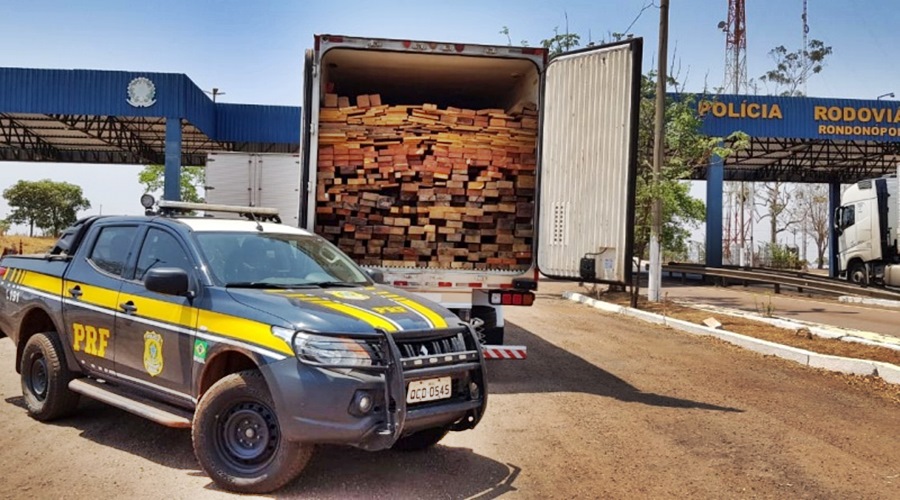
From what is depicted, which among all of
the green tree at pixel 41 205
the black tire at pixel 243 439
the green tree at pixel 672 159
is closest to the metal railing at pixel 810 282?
the green tree at pixel 672 159

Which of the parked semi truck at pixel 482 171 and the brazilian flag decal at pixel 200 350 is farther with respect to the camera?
the parked semi truck at pixel 482 171

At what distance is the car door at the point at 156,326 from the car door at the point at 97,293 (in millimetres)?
146

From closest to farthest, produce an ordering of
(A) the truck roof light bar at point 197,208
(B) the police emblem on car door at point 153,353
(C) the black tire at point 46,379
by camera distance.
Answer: (B) the police emblem on car door at point 153,353 → (C) the black tire at point 46,379 → (A) the truck roof light bar at point 197,208

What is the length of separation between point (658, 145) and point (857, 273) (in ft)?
33.6

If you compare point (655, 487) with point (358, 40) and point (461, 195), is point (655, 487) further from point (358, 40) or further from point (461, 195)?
point (358, 40)

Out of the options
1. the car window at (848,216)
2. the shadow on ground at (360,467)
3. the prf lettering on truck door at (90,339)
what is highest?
the car window at (848,216)

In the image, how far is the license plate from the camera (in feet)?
13.7

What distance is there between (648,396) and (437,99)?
16.8 ft

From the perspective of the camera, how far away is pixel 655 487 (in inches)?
182

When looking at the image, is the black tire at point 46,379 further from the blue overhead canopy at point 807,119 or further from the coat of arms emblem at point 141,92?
the blue overhead canopy at point 807,119

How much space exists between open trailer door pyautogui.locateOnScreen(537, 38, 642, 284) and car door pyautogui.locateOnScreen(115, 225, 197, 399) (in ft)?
13.5

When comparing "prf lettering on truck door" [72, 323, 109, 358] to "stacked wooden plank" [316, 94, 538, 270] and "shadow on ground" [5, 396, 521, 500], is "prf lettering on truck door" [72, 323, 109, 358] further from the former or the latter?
"stacked wooden plank" [316, 94, 538, 270]

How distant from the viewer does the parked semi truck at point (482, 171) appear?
302 inches

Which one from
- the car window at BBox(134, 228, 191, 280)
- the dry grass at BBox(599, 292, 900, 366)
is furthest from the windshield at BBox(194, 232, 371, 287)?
the dry grass at BBox(599, 292, 900, 366)
